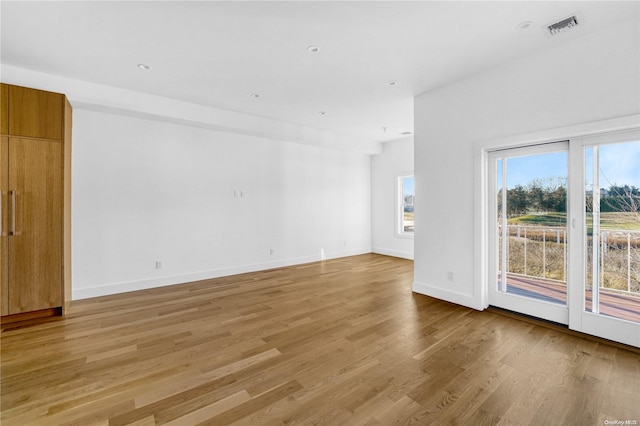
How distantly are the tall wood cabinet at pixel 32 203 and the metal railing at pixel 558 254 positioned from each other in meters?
5.37

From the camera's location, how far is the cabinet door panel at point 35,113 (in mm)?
3086

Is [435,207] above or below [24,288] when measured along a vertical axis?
above

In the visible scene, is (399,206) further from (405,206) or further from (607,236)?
(607,236)

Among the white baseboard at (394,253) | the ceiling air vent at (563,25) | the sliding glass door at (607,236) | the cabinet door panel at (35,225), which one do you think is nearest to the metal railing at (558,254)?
the sliding glass door at (607,236)

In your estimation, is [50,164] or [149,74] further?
[149,74]

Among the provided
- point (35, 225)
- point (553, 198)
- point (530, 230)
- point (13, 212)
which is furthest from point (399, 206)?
point (13, 212)

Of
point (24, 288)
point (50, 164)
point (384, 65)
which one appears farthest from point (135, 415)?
point (384, 65)

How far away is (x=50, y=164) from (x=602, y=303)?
20.0 ft

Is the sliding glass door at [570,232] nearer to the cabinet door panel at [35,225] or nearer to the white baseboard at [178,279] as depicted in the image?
the white baseboard at [178,279]

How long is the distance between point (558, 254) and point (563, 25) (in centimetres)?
223

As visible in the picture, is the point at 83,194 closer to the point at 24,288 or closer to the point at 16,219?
the point at 16,219

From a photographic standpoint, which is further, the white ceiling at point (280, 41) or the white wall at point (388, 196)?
the white wall at point (388, 196)

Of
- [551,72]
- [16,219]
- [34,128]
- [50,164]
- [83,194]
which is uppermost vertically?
[551,72]

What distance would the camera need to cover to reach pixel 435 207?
3912 mm
